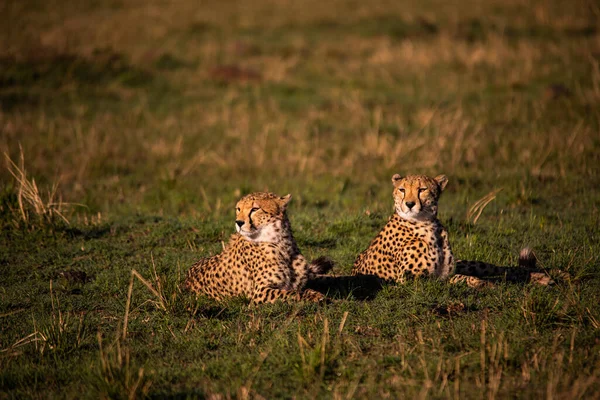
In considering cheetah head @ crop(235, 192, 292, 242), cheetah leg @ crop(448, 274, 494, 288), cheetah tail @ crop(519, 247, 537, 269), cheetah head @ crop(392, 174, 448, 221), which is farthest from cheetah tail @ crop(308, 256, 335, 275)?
cheetah tail @ crop(519, 247, 537, 269)

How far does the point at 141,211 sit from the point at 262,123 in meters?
4.05

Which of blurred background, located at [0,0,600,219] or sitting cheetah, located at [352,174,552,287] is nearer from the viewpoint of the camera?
sitting cheetah, located at [352,174,552,287]

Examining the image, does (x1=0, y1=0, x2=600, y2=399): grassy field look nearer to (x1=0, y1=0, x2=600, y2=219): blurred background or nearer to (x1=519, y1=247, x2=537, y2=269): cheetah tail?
(x1=0, y1=0, x2=600, y2=219): blurred background

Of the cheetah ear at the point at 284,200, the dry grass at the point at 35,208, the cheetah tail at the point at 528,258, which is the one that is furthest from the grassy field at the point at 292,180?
the cheetah ear at the point at 284,200

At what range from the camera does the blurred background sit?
9.69m

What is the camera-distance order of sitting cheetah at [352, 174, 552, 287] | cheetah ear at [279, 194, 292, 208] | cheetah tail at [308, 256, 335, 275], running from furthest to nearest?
cheetah tail at [308, 256, 335, 275]
sitting cheetah at [352, 174, 552, 287]
cheetah ear at [279, 194, 292, 208]

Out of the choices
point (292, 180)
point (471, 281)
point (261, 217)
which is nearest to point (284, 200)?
point (261, 217)

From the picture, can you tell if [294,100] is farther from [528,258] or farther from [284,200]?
[284,200]

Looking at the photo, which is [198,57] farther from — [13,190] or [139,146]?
[13,190]

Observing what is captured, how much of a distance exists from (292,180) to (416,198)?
419cm

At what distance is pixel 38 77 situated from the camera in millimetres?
13930

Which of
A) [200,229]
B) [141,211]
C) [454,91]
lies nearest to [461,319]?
[200,229]

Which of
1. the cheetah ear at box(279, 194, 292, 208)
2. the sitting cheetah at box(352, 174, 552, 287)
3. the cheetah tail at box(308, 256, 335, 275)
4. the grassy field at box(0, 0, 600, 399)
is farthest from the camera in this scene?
the cheetah tail at box(308, 256, 335, 275)

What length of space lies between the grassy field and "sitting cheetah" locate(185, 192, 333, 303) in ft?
0.61
